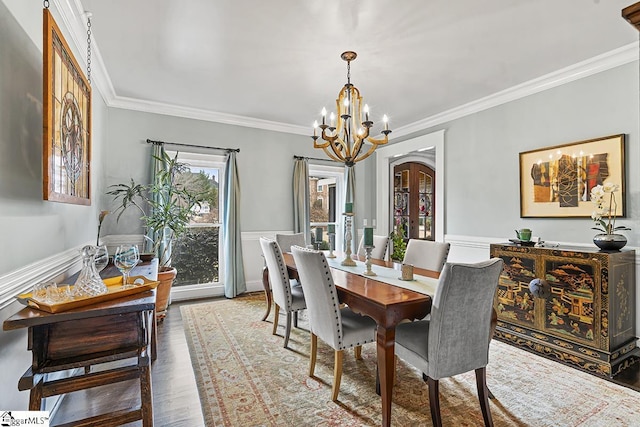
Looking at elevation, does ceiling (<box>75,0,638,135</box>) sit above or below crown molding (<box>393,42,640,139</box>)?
above

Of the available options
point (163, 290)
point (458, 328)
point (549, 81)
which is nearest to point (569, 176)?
point (549, 81)

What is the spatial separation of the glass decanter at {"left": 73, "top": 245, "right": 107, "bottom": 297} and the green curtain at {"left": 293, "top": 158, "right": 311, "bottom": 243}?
355 cm

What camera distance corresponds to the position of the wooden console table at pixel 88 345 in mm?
1254

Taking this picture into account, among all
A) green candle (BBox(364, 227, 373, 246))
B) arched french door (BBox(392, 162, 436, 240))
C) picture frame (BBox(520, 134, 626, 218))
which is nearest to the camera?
green candle (BBox(364, 227, 373, 246))

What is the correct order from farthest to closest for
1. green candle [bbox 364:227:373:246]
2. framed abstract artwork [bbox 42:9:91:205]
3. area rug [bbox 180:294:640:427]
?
green candle [bbox 364:227:373:246] < area rug [bbox 180:294:640:427] < framed abstract artwork [bbox 42:9:91:205]

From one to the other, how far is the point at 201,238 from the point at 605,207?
464cm

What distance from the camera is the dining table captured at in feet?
5.82

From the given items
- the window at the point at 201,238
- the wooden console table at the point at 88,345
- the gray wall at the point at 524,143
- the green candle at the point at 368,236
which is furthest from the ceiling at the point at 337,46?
the wooden console table at the point at 88,345

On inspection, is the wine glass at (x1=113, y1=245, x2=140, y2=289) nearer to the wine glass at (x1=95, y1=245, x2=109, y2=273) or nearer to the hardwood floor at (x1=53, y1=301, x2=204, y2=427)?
the wine glass at (x1=95, y1=245, x2=109, y2=273)

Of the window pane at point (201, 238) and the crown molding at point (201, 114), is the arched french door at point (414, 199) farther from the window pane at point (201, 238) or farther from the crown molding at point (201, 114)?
the window pane at point (201, 238)

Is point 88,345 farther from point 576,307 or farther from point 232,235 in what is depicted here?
point 576,307

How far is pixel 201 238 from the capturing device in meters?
4.65

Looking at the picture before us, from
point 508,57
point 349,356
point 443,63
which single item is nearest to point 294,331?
point 349,356

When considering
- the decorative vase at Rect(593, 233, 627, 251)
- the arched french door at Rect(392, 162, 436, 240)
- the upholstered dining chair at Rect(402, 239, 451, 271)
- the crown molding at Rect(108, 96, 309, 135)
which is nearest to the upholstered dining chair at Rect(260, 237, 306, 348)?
the upholstered dining chair at Rect(402, 239, 451, 271)
